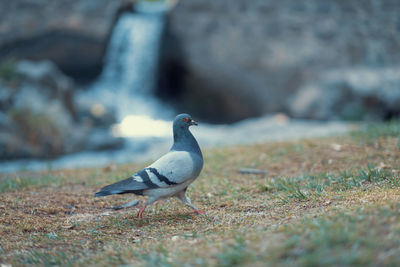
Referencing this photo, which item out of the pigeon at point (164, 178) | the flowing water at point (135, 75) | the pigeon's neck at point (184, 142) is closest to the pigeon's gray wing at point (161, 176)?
the pigeon at point (164, 178)

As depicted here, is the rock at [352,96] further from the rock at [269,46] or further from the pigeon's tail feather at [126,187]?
the pigeon's tail feather at [126,187]

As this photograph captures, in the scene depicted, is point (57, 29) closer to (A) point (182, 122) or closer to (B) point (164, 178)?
(A) point (182, 122)

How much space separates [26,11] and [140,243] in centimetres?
1508

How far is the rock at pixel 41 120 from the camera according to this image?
400 inches

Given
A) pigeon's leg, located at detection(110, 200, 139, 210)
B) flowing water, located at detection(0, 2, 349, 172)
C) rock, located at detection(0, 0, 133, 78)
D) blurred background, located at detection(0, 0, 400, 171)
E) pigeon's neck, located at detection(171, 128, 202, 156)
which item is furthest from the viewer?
rock, located at detection(0, 0, 133, 78)

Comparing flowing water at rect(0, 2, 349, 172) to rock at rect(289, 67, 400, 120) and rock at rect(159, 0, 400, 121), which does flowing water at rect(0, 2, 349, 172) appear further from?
rock at rect(289, 67, 400, 120)

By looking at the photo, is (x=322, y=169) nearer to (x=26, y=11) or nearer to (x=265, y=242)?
(x=265, y=242)

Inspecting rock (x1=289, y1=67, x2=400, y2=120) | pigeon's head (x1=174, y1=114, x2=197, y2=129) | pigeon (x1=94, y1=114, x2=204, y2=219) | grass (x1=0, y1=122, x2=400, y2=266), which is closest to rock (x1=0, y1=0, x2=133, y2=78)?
rock (x1=289, y1=67, x2=400, y2=120)

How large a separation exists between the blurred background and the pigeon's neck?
5.82 meters

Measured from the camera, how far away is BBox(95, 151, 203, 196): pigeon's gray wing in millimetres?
3842

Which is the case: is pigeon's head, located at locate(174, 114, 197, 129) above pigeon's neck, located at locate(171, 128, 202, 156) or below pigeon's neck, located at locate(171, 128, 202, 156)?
above

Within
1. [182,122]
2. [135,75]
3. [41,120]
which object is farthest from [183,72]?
[182,122]

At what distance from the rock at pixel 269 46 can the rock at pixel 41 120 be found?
531cm

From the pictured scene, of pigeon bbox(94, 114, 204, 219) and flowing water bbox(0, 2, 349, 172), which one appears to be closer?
pigeon bbox(94, 114, 204, 219)
